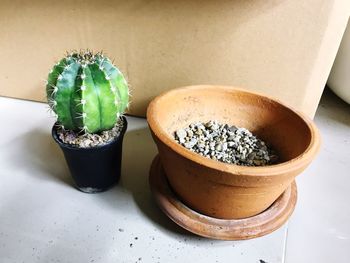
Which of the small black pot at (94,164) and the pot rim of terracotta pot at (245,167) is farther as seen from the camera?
the small black pot at (94,164)

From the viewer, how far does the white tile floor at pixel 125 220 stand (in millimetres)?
785

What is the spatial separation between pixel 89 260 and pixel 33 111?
0.74 metres

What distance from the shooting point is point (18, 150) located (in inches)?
42.4

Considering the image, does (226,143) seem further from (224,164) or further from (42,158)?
(42,158)

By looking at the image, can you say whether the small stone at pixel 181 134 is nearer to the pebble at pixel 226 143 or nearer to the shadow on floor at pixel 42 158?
the pebble at pixel 226 143

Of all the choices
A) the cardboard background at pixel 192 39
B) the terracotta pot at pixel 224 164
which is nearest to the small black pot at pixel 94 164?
the terracotta pot at pixel 224 164

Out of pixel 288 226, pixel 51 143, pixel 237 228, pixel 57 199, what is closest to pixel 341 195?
pixel 288 226

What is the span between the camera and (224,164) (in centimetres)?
67

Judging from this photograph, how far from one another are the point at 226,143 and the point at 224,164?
0.23m

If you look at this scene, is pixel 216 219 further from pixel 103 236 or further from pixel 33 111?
pixel 33 111

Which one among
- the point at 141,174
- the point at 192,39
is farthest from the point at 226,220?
the point at 192,39

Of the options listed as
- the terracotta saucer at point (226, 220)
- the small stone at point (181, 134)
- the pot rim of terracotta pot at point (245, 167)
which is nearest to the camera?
the pot rim of terracotta pot at point (245, 167)

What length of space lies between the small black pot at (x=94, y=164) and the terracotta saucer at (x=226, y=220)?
147 millimetres

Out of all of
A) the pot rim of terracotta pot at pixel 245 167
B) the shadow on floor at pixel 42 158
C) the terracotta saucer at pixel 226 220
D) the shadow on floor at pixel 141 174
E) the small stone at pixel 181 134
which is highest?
the pot rim of terracotta pot at pixel 245 167
